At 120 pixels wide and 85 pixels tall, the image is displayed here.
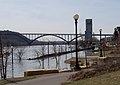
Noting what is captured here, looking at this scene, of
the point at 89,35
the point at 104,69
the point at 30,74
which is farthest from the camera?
the point at 89,35

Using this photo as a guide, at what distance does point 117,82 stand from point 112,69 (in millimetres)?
5192

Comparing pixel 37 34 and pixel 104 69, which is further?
pixel 37 34

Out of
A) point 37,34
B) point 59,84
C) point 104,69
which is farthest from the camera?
point 37,34

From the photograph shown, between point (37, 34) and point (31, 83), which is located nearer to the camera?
point (31, 83)

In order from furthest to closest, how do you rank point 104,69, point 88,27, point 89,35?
1. point 89,35
2. point 88,27
3. point 104,69

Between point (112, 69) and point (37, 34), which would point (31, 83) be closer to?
point (112, 69)

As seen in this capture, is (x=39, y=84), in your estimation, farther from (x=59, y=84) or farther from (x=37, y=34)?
(x=37, y=34)

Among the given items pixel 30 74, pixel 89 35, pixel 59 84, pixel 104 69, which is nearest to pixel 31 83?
pixel 59 84

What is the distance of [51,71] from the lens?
78.1 feet

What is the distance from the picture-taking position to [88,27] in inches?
4838

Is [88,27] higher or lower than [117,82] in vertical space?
higher

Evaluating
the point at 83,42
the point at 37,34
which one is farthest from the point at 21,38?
the point at 83,42

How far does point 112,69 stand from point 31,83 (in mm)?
4490

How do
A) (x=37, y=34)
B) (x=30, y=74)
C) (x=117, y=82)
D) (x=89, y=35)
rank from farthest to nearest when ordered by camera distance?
1. (x=37, y=34)
2. (x=89, y=35)
3. (x=30, y=74)
4. (x=117, y=82)
